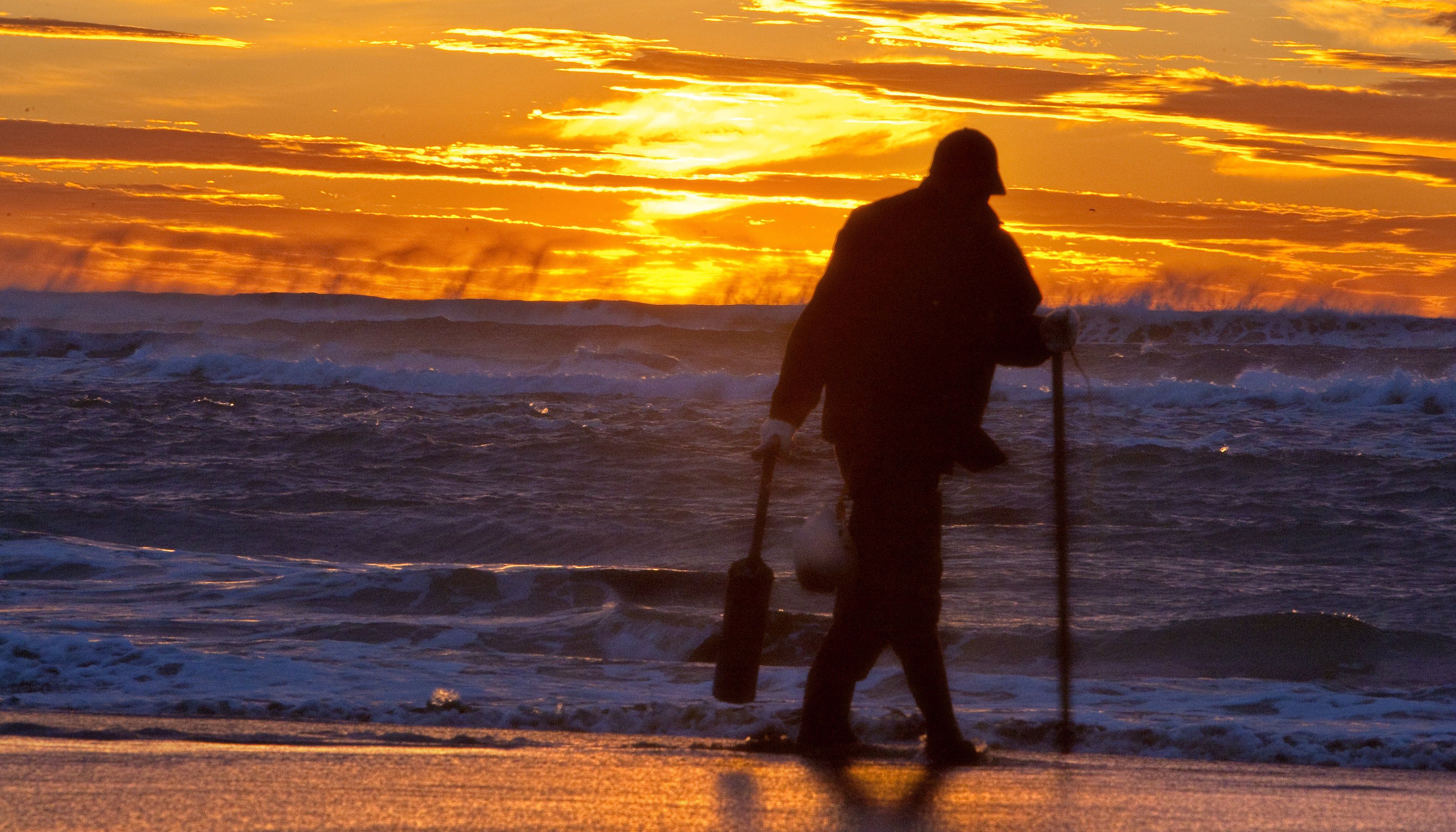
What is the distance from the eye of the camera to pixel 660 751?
3.79 m

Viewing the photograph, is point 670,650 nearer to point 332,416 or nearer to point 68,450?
point 68,450

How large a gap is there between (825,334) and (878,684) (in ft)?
8.43

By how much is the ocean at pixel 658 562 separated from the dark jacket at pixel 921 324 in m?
0.32

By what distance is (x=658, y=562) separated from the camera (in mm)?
9672

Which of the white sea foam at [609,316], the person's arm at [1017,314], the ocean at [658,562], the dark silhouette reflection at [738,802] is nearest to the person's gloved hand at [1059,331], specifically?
the person's arm at [1017,314]

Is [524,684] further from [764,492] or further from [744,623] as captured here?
[764,492]

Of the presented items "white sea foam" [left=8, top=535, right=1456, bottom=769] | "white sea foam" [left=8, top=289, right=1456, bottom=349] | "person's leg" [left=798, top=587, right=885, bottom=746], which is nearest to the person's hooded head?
"person's leg" [left=798, top=587, right=885, bottom=746]

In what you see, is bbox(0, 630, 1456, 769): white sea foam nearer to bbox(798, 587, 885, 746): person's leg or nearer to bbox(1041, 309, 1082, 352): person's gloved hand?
bbox(798, 587, 885, 746): person's leg

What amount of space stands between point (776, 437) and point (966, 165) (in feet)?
2.64

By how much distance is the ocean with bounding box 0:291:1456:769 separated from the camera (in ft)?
17.0

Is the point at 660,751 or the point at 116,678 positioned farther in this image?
the point at 116,678

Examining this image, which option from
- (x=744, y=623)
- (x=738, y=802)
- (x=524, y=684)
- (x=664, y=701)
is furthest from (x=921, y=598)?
(x=524, y=684)

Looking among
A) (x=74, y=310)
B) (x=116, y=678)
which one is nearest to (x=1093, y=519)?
(x=116, y=678)

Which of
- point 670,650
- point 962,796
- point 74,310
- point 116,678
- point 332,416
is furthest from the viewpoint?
point 74,310
